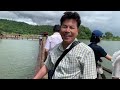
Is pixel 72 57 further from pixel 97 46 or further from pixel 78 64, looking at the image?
pixel 97 46

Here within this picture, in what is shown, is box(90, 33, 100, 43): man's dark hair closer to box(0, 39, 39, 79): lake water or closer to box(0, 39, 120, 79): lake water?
box(0, 39, 120, 79): lake water

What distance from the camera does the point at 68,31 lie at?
1.88m

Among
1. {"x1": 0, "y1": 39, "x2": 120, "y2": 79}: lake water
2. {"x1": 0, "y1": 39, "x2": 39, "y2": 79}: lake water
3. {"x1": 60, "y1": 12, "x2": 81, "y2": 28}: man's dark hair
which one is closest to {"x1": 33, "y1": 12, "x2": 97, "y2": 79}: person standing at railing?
{"x1": 60, "y1": 12, "x2": 81, "y2": 28}: man's dark hair

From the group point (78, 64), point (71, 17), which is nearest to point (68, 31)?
point (71, 17)

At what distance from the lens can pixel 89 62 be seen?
1.79 m

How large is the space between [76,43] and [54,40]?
3583mm

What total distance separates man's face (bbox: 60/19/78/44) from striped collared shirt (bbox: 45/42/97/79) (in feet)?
0.26

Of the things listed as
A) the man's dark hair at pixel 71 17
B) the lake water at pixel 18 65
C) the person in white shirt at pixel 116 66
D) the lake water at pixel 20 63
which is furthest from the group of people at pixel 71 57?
the lake water at pixel 18 65

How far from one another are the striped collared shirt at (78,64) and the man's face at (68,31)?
0.26 feet

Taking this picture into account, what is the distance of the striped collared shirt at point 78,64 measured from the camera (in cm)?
178

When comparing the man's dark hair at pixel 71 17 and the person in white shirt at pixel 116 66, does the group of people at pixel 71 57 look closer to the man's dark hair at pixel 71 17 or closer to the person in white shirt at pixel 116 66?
the man's dark hair at pixel 71 17

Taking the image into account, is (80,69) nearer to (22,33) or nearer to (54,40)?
(54,40)
